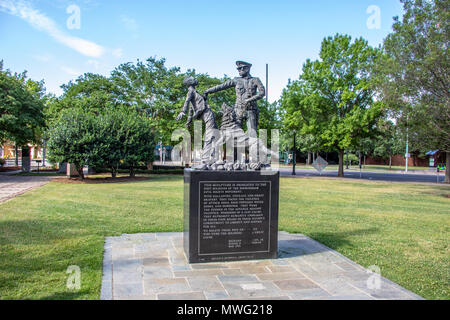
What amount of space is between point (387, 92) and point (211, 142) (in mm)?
12969

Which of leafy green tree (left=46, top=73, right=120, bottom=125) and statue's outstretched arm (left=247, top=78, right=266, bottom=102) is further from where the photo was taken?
leafy green tree (left=46, top=73, right=120, bottom=125)

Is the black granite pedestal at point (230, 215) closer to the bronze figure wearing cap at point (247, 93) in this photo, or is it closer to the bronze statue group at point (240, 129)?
the bronze statue group at point (240, 129)

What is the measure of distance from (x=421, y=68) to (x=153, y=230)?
44.7 ft

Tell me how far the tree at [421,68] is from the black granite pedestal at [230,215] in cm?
1247

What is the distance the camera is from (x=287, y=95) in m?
29.5

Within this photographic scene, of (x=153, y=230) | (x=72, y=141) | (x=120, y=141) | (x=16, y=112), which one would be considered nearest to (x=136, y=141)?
(x=120, y=141)

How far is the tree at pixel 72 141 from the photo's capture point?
19.8 metres

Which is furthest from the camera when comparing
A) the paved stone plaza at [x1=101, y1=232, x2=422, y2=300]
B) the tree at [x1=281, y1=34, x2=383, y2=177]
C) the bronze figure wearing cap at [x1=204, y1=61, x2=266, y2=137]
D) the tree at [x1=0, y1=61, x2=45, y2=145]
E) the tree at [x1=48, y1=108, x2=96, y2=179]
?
the tree at [x1=281, y1=34, x2=383, y2=177]

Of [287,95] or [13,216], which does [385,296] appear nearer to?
[13,216]

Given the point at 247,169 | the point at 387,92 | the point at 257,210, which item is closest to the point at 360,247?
the point at 257,210

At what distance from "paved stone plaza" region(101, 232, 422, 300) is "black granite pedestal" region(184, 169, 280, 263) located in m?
0.24

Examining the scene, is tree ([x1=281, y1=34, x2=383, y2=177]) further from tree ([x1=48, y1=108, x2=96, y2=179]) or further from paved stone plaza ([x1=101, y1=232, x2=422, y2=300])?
paved stone plaza ([x1=101, y1=232, x2=422, y2=300])

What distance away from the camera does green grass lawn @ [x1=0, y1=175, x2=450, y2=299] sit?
5180 mm

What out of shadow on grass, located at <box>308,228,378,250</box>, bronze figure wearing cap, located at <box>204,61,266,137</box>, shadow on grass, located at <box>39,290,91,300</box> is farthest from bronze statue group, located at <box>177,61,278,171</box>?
shadow on grass, located at <box>39,290,91,300</box>
